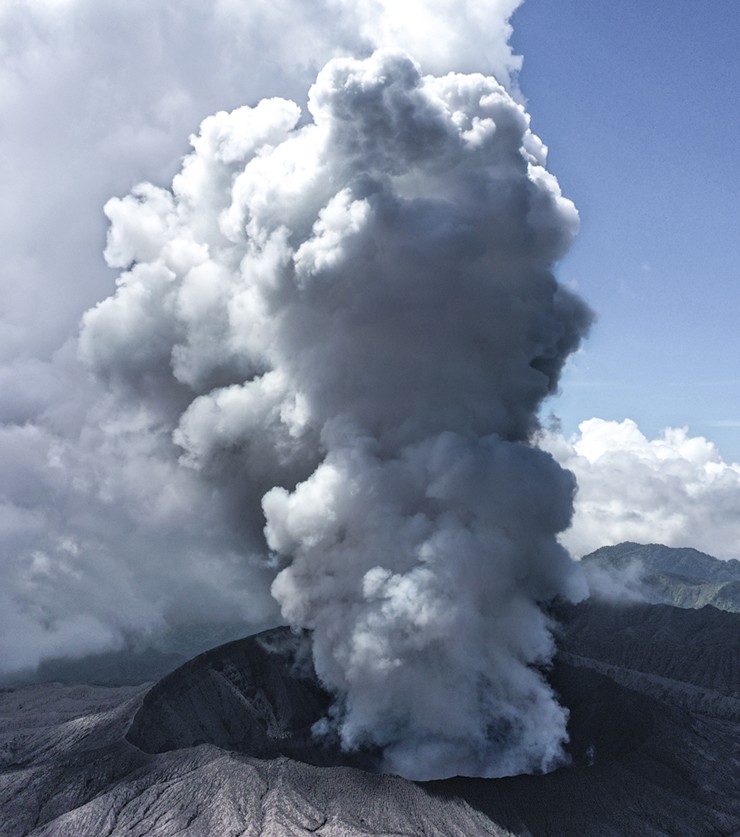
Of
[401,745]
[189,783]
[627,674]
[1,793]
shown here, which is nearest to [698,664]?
[627,674]

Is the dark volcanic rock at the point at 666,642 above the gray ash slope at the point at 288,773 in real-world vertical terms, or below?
above

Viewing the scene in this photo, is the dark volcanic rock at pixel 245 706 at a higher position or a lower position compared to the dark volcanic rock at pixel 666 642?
lower

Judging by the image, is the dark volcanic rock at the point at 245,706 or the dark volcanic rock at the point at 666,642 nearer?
the dark volcanic rock at the point at 245,706

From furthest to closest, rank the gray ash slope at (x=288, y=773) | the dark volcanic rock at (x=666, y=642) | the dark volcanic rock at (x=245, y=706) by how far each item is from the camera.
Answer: the dark volcanic rock at (x=666, y=642) < the dark volcanic rock at (x=245, y=706) < the gray ash slope at (x=288, y=773)

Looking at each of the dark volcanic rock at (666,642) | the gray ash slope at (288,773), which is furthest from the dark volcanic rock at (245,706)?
the dark volcanic rock at (666,642)

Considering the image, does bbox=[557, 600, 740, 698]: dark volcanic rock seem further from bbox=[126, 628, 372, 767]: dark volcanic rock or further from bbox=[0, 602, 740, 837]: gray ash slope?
bbox=[126, 628, 372, 767]: dark volcanic rock

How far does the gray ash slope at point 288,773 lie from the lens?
65562mm

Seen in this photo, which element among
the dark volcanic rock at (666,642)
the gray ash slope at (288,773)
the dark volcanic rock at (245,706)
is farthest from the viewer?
the dark volcanic rock at (666,642)

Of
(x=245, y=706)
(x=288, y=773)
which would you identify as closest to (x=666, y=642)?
(x=245, y=706)

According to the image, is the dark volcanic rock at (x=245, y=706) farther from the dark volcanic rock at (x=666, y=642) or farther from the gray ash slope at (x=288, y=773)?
the dark volcanic rock at (x=666, y=642)

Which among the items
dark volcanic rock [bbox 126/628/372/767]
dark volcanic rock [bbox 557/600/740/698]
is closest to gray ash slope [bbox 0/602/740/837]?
dark volcanic rock [bbox 126/628/372/767]

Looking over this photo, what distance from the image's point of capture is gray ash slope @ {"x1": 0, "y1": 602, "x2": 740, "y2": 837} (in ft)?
215

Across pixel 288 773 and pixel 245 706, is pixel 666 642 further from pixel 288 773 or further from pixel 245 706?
pixel 288 773

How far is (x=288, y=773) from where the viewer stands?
6994cm
